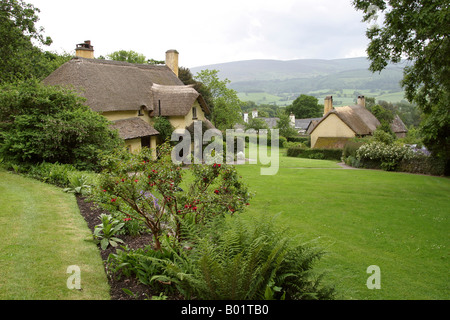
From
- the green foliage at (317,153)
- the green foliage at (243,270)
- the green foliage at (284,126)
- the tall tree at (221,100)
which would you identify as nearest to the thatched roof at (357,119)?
the green foliage at (317,153)

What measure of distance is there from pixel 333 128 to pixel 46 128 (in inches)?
1703

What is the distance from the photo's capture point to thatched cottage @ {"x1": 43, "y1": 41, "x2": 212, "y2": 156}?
24.8 m

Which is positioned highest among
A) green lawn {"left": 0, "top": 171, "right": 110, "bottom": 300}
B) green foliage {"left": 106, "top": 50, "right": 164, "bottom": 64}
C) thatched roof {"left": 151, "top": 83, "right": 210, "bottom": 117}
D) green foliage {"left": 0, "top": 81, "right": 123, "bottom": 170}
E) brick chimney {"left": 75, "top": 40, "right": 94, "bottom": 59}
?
green foliage {"left": 106, "top": 50, "right": 164, "bottom": 64}

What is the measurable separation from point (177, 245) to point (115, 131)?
14.3m

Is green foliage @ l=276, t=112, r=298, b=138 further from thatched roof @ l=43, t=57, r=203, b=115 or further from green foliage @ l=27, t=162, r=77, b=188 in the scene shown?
green foliage @ l=27, t=162, r=77, b=188

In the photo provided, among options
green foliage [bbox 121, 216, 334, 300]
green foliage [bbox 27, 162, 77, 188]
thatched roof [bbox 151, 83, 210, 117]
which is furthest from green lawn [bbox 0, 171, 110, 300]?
thatched roof [bbox 151, 83, 210, 117]

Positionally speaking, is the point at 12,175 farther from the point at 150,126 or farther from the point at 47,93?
the point at 150,126

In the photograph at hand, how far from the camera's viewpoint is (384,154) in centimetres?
2927

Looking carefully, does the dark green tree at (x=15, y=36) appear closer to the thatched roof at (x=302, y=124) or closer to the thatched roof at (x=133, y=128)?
the thatched roof at (x=133, y=128)

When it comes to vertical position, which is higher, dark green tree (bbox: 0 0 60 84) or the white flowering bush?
dark green tree (bbox: 0 0 60 84)

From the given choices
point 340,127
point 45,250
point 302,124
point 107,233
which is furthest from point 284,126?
point 45,250

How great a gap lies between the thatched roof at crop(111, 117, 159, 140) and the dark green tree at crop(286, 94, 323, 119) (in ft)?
274

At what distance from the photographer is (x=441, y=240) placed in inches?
393

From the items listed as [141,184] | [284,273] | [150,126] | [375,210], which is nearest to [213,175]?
[141,184]
